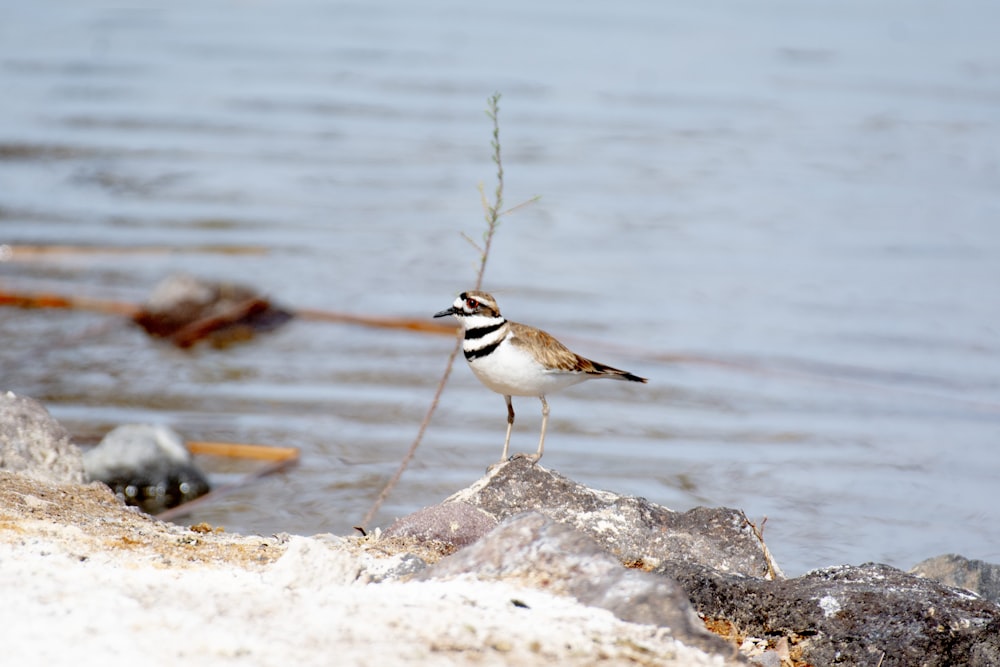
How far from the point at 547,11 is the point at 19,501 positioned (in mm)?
13927

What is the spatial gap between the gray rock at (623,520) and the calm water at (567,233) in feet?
4.59

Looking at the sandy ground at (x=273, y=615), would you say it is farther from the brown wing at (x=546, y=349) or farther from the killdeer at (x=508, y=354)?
the brown wing at (x=546, y=349)

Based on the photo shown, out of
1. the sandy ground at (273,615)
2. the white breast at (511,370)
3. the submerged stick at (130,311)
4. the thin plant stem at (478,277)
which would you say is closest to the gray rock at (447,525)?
the thin plant stem at (478,277)

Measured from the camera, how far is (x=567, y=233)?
10656mm

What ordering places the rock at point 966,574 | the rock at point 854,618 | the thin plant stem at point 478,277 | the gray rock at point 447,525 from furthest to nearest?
1. the thin plant stem at point 478,277
2. the rock at point 966,574
3. the gray rock at point 447,525
4. the rock at point 854,618

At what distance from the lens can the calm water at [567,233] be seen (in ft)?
23.7

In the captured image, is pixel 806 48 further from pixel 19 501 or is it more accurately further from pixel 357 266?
pixel 19 501

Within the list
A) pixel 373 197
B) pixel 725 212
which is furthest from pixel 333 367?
pixel 725 212

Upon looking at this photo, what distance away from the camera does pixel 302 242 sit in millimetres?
10438

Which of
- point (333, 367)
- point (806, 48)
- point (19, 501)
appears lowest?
point (333, 367)

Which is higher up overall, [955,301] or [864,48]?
[864,48]

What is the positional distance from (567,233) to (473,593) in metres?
7.26

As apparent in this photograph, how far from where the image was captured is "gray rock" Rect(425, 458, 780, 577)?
4.80 meters

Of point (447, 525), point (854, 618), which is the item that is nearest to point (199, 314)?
point (447, 525)
